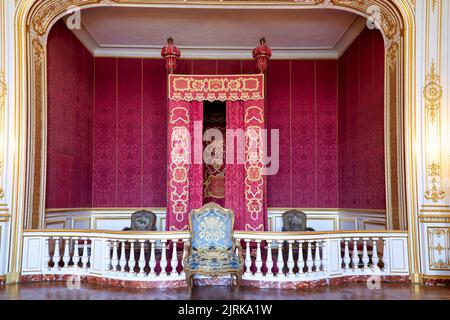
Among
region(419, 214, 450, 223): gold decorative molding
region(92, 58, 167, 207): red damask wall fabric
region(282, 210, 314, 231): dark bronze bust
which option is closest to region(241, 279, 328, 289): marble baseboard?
region(419, 214, 450, 223): gold decorative molding

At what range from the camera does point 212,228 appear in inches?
196

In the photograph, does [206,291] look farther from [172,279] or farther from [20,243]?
[20,243]

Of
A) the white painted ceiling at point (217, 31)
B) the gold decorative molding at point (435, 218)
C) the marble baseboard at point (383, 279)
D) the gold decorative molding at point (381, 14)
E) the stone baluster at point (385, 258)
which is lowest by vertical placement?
the marble baseboard at point (383, 279)

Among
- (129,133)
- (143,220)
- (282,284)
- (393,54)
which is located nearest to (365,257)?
(282,284)

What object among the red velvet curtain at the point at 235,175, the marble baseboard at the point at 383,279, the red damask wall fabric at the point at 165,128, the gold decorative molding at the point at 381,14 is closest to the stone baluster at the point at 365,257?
the marble baseboard at the point at 383,279

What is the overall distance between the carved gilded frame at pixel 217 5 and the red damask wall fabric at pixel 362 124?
47 centimetres

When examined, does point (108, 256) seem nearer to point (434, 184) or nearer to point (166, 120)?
point (166, 120)

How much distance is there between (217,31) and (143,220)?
3.38 m

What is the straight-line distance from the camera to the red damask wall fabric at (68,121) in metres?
6.31

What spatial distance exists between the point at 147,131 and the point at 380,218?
4279 mm

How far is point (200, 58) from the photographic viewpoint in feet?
26.9

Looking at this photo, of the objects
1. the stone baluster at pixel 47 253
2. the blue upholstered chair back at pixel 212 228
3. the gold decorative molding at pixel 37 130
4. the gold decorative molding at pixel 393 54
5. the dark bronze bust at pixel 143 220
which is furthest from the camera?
the dark bronze bust at pixel 143 220

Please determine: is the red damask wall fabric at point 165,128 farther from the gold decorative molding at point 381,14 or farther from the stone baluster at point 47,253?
the stone baluster at point 47,253

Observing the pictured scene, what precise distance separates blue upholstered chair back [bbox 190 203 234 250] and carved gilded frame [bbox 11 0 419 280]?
7.10 feet
